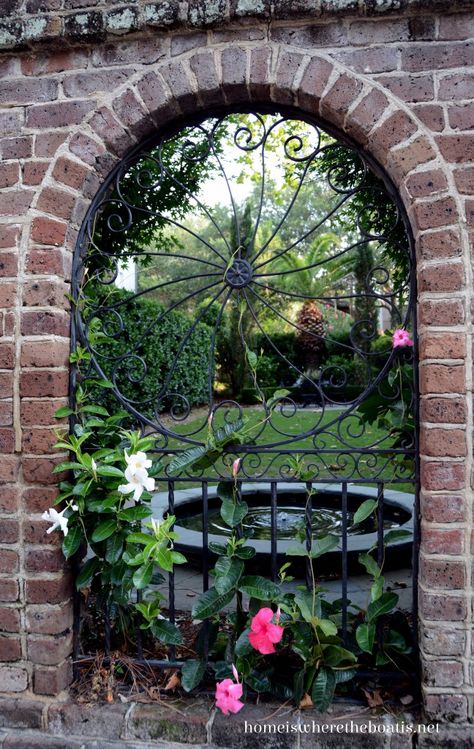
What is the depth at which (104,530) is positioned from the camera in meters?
2.27

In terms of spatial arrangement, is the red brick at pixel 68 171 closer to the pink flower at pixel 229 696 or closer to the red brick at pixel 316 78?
the red brick at pixel 316 78

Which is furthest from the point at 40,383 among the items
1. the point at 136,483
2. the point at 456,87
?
the point at 456,87

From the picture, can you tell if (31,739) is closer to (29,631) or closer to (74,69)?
(29,631)

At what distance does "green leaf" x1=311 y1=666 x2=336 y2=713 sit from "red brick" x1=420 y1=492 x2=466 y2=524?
67 centimetres

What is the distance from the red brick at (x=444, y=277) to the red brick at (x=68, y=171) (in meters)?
1.37

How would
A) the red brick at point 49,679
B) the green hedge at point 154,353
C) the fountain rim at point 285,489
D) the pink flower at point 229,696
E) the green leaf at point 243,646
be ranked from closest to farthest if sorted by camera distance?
1. the pink flower at point 229,696
2. the green leaf at point 243,646
3. the red brick at point 49,679
4. the fountain rim at point 285,489
5. the green hedge at point 154,353

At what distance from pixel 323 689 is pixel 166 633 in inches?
24.2

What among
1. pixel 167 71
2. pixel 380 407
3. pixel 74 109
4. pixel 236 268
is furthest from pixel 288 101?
pixel 380 407

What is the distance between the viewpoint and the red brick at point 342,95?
223 centimetres

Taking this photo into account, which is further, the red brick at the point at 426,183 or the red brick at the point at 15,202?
the red brick at the point at 15,202

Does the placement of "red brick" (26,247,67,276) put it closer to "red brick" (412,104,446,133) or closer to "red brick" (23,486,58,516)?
"red brick" (23,486,58,516)

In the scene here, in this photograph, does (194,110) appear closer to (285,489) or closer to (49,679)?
(49,679)

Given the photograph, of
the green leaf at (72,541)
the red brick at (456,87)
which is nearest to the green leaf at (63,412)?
the green leaf at (72,541)

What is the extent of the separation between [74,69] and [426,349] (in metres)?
1.77
